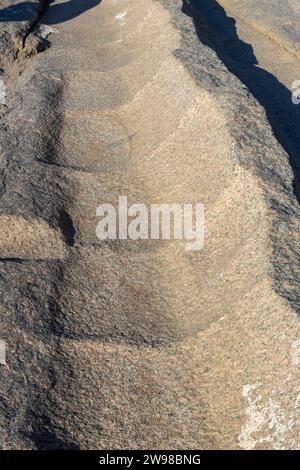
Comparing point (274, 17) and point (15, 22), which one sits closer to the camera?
point (15, 22)

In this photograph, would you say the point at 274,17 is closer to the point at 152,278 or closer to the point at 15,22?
the point at 15,22

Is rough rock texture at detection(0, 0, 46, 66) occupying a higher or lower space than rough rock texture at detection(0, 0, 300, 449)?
higher

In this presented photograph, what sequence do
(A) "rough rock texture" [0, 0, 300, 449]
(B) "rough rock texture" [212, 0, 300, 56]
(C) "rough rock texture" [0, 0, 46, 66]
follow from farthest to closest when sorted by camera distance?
(B) "rough rock texture" [212, 0, 300, 56], (C) "rough rock texture" [0, 0, 46, 66], (A) "rough rock texture" [0, 0, 300, 449]

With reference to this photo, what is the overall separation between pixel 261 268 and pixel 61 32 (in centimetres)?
677

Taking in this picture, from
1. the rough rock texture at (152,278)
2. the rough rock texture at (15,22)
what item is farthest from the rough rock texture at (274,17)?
the rough rock texture at (15,22)

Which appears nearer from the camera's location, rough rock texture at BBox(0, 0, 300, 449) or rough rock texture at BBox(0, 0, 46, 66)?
rough rock texture at BBox(0, 0, 300, 449)

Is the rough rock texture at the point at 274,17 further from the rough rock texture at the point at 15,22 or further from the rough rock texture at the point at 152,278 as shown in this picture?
the rough rock texture at the point at 15,22

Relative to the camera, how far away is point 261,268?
4.19m

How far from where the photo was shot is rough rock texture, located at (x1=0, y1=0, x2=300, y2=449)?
373 centimetres

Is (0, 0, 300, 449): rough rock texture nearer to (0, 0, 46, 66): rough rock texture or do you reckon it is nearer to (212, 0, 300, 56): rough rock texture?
(0, 0, 46, 66): rough rock texture

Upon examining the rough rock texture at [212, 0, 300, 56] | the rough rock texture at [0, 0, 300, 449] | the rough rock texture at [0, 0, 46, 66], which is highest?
the rough rock texture at [0, 0, 46, 66]

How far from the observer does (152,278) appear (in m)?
4.89

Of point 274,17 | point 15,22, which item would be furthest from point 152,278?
point 274,17

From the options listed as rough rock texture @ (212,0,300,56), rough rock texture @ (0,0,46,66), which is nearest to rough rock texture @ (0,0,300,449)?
rough rock texture @ (0,0,46,66)
